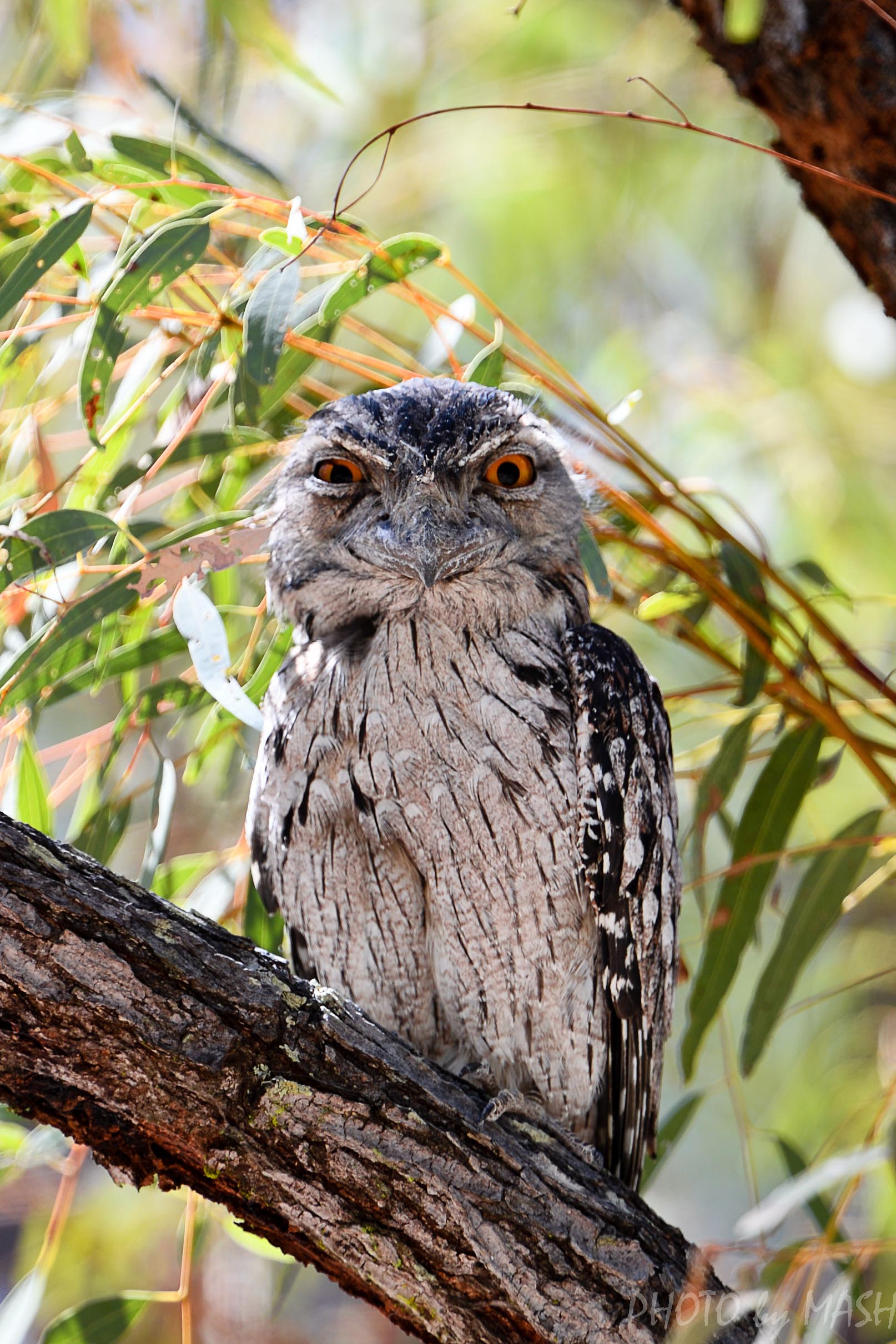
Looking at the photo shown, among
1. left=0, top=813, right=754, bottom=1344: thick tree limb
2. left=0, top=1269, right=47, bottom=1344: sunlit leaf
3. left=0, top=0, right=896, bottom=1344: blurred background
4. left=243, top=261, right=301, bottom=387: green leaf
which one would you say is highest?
left=0, top=0, right=896, bottom=1344: blurred background

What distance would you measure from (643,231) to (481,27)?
143 centimetres

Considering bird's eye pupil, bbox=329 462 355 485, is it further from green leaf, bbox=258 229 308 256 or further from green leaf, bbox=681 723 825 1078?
green leaf, bbox=681 723 825 1078

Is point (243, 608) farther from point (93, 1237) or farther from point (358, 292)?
point (93, 1237)

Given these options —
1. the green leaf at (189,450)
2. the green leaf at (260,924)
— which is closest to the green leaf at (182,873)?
the green leaf at (260,924)

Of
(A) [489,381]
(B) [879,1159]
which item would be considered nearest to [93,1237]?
(B) [879,1159]

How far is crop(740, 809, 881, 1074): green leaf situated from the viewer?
96.3 inches

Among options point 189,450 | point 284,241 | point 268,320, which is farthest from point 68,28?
point 268,320

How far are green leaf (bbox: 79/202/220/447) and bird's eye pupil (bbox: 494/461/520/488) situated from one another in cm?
62

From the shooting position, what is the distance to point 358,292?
2062 millimetres

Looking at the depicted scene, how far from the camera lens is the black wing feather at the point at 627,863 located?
2.10 m

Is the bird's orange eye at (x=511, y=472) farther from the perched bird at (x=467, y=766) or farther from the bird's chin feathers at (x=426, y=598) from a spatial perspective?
the bird's chin feathers at (x=426, y=598)

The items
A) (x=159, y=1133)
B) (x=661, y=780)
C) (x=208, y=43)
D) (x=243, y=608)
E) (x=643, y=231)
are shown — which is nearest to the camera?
(x=159, y=1133)

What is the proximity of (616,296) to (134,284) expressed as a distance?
4857 millimetres

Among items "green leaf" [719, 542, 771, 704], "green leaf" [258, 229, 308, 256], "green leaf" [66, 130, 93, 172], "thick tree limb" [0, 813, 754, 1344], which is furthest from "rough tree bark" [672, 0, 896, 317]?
"thick tree limb" [0, 813, 754, 1344]
